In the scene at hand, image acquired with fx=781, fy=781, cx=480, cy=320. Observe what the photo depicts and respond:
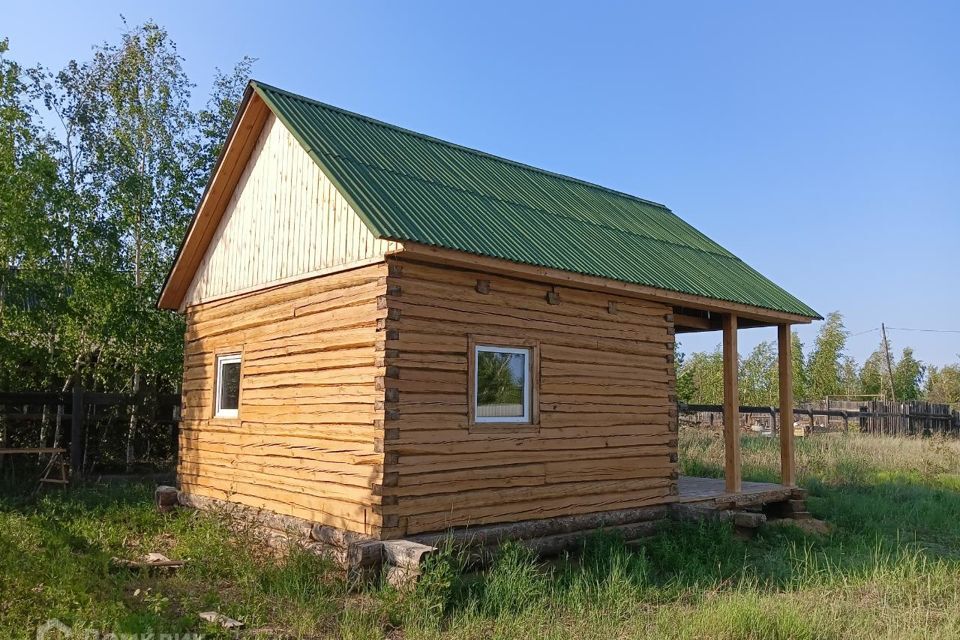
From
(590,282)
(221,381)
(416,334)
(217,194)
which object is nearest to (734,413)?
(590,282)

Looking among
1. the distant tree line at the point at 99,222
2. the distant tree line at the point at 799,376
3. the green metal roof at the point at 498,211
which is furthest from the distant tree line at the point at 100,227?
the distant tree line at the point at 799,376

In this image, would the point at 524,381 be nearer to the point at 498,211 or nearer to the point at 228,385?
the point at 498,211

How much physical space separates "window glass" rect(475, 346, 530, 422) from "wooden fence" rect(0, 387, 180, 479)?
970 cm

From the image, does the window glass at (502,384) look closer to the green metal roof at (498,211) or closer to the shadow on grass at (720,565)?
the green metal roof at (498,211)

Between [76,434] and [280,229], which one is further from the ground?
[280,229]

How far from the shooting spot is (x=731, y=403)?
44.0 feet

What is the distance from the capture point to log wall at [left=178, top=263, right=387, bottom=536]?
9.25 meters

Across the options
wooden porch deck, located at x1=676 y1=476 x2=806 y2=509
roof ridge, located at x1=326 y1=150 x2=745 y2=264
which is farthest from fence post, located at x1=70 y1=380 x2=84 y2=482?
wooden porch deck, located at x1=676 y1=476 x2=806 y2=509

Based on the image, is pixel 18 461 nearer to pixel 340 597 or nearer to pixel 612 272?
pixel 340 597

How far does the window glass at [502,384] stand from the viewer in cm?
998

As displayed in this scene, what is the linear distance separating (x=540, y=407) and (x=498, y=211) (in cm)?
292

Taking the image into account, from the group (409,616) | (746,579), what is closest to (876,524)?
(746,579)

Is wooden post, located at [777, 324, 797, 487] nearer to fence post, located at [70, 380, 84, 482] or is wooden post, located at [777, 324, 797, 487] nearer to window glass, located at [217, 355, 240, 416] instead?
window glass, located at [217, 355, 240, 416]

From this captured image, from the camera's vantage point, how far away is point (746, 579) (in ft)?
30.7
